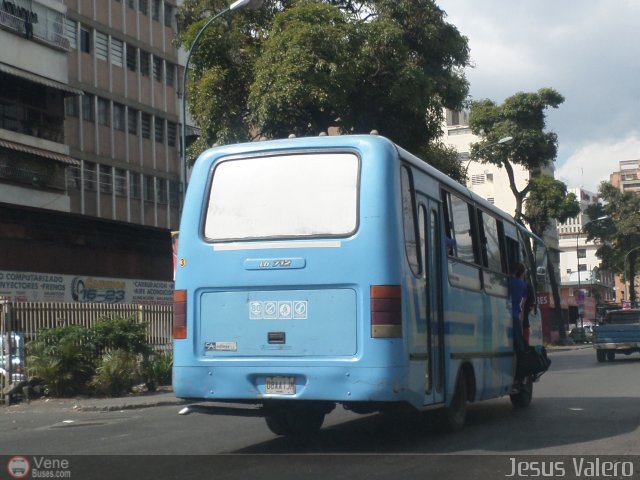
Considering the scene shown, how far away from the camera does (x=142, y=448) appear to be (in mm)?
10641

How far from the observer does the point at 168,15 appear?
147 ft

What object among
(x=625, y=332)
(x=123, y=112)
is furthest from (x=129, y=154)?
(x=625, y=332)

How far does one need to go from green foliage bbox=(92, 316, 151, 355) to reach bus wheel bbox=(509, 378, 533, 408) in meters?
7.93

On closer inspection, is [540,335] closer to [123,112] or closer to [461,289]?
[461,289]

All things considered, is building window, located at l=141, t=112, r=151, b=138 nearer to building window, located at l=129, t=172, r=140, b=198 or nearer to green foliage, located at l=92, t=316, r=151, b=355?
building window, located at l=129, t=172, r=140, b=198

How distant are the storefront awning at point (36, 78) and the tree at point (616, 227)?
51963 mm

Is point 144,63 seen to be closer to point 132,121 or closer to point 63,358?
point 132,121

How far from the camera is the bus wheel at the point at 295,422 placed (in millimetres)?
11148

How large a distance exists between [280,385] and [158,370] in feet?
36.9

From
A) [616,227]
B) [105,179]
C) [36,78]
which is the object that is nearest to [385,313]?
[36,78]

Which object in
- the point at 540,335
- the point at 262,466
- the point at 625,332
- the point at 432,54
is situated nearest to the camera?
the point at 262,466

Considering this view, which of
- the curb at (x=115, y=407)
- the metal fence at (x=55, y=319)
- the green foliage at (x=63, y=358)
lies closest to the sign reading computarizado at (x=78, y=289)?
the metal fence at (x=55, y=319)

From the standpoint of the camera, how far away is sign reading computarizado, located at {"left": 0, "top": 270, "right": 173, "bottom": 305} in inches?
1177

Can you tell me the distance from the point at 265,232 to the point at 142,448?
295cm
